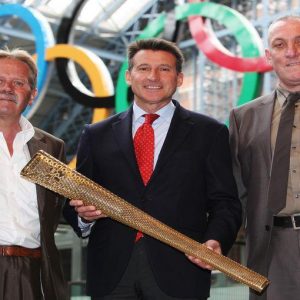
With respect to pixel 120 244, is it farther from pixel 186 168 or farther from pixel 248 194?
pixel 248 194

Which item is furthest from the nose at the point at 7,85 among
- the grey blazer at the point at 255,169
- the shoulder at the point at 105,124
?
the grey blazer at the point at 255,169

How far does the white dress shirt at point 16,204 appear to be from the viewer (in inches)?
102

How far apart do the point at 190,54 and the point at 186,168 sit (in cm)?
713

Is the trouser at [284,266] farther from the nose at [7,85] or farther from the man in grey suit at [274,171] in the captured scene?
the nose at [7,85]

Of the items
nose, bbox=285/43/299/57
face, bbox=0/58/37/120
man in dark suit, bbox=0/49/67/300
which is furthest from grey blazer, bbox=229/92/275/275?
face, bbox=0/58/37/120

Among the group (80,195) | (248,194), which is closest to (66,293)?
(80,195)

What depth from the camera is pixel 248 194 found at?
2781 mm

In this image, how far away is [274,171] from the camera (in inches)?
104

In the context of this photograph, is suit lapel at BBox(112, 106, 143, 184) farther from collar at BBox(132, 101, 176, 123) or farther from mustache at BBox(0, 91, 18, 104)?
mustache at BBox(0, 91, 18, 104)

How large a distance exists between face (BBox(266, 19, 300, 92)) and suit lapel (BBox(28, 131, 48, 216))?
41.5 inches

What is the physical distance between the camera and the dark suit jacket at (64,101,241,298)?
99.2 inches

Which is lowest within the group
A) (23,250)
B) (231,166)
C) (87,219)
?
(23,250)

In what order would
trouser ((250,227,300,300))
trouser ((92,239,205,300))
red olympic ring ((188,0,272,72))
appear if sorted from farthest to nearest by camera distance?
red olympic ring ((188,0,272,72))
trouser ((250,227,300,300))
trouser ((92,239,205,300))

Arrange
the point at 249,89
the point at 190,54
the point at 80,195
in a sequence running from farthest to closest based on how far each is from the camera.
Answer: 1. the point at 190,54
2. the point at 249,89
3. the point at 80,195
